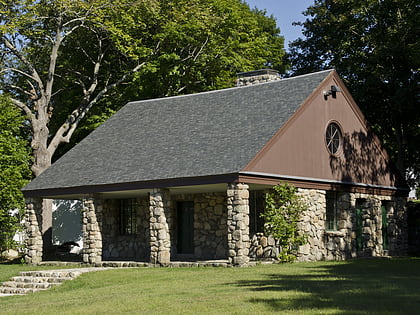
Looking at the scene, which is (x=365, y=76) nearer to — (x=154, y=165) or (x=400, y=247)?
(x=400, y=247)

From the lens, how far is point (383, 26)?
1236 inches

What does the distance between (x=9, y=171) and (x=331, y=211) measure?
12746mm

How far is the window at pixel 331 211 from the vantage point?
24484 millimetres

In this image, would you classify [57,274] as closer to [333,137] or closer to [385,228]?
[333,137]

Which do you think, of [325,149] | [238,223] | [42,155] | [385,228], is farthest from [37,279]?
[385,228]

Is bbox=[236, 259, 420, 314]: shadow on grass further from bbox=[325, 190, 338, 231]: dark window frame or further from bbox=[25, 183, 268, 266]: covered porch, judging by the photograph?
bbox=[325, 190, 338, 231]: dark window frame

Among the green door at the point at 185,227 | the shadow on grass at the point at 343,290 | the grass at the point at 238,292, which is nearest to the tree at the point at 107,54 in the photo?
the green door at the point at 185,227

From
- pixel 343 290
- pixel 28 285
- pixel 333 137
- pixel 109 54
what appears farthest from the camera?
pixel 109 54

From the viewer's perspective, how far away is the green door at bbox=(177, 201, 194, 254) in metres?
24.7

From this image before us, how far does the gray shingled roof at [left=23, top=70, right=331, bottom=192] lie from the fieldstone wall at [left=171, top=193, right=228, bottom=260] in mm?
2134

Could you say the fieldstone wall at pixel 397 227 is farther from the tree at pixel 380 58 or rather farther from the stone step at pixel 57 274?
the stone step at pixel 57 274

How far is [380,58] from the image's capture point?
1195 inches

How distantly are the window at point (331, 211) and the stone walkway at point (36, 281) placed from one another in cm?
863

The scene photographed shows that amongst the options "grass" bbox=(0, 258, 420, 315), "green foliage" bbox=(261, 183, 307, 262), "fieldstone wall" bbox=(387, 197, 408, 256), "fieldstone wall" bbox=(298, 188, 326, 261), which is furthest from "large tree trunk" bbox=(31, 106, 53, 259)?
"fieldstone wall" bbox=(387, 197, 408, 256)
